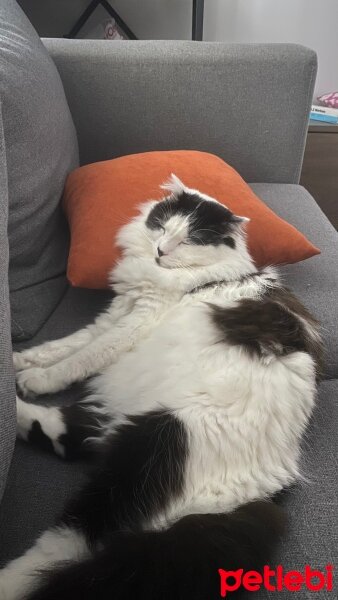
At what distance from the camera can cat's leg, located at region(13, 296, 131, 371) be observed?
1061 millimetres

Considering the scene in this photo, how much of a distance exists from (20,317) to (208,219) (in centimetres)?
57

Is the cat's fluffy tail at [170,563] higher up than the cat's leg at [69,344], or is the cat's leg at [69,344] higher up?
the cat's fluffy tail at [170,563]

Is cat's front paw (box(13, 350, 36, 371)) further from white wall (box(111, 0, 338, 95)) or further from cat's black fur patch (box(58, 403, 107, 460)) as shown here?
white wall (box(111, 0, 338, 95))

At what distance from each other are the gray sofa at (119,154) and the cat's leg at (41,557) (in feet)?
0.18

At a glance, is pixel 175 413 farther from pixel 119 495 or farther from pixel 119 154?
pixel 119 154

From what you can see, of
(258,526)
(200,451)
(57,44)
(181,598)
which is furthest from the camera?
(57,44)

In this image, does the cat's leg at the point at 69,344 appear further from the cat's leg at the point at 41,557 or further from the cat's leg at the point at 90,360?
the cat's leg at the point at 41,557

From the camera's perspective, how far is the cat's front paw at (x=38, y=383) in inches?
38.8

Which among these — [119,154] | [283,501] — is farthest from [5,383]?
[119,154]

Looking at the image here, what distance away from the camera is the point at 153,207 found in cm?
126

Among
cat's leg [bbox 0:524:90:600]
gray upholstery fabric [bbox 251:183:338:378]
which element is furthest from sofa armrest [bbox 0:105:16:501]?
gray upholstery fabric [bbox 251:183:338:378]

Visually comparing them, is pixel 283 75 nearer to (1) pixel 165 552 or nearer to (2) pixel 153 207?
(2) pixel 153 207

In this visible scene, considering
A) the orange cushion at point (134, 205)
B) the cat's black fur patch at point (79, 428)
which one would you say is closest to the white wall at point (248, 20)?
the orange cushion at point (134, 205)

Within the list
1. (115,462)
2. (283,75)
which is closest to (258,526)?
(115,462)
